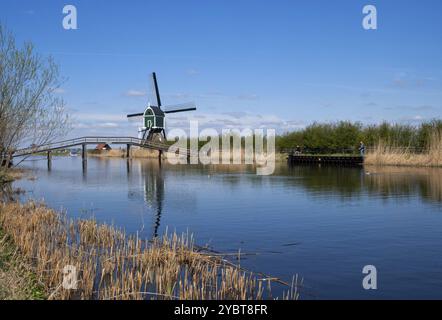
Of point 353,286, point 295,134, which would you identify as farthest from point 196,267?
point 295,134

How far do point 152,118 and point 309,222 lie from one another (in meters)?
58.6

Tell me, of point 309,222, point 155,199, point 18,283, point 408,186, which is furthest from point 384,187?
point 18,283

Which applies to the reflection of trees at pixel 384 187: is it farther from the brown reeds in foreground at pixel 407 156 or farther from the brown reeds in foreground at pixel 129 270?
the brown reeds in foreground at pixel 129 270

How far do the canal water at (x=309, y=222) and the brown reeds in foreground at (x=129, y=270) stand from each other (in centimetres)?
126

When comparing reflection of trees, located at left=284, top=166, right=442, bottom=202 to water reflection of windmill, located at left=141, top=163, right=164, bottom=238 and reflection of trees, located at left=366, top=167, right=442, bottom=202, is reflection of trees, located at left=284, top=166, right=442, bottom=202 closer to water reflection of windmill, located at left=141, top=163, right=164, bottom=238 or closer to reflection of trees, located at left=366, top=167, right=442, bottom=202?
reflection of trees, located at left=366, top=167, right=442, bottom=202

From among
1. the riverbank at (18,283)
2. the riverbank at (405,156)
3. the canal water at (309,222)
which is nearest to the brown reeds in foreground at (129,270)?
the riverbank at (18,283)

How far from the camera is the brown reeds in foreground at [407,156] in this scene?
4488cm

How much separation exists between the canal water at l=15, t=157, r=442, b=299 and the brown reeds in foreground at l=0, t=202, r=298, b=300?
1.26 m

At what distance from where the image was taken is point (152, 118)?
7338 cm

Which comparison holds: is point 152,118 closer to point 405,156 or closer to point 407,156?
point 405,156

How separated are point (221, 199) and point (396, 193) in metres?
9.58

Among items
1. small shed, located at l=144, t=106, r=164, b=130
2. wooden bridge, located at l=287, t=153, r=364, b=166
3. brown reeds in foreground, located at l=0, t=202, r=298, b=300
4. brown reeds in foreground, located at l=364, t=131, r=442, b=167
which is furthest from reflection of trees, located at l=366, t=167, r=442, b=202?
small shed, located at l=144, t=106, r=164, b=130

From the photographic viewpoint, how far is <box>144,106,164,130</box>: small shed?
7312 cm
